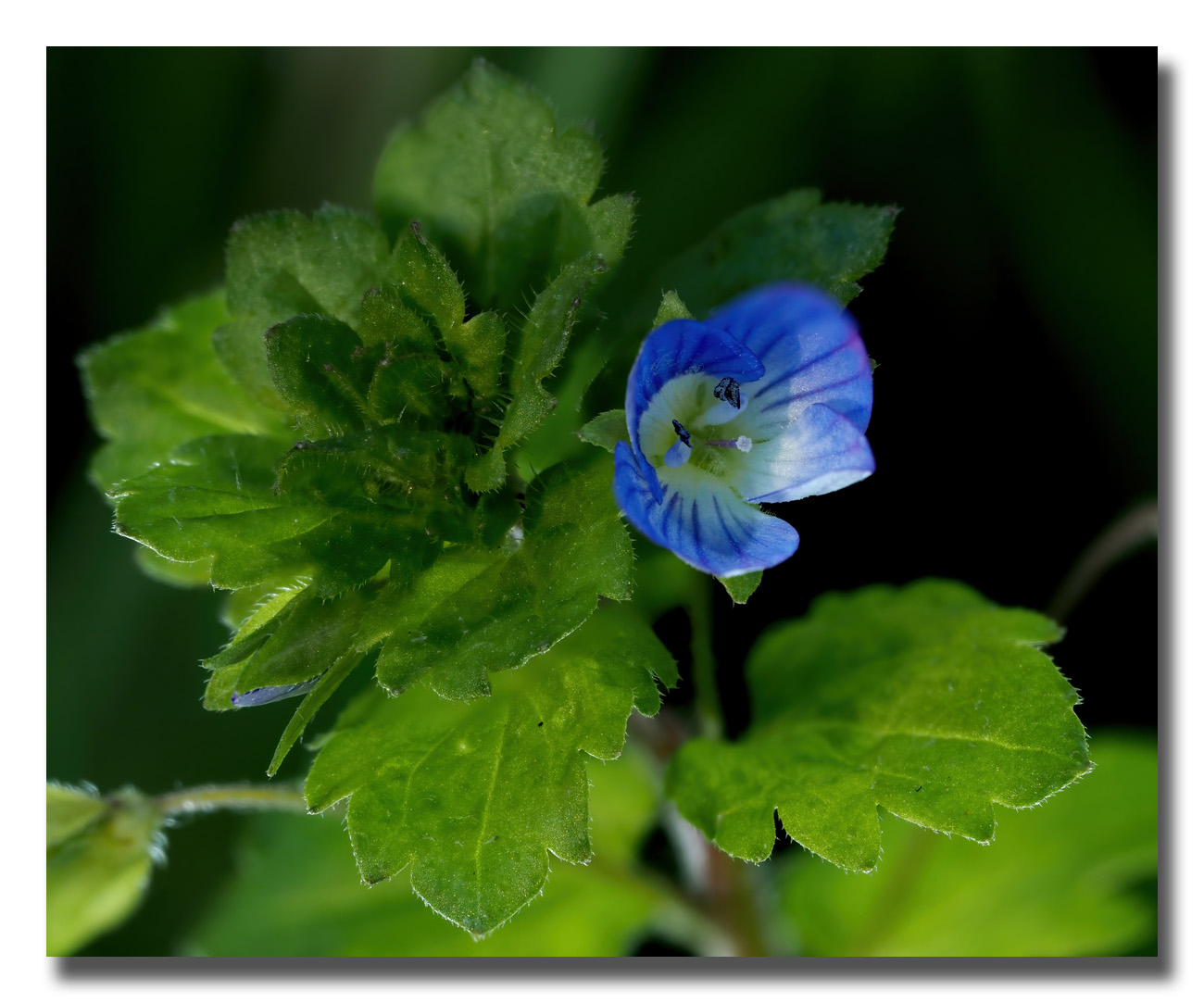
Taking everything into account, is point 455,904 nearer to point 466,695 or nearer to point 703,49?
point 466,695

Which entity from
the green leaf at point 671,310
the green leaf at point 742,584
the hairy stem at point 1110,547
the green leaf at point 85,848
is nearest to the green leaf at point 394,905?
the green leaf at point 85,848

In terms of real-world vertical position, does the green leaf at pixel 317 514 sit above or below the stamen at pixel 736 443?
below

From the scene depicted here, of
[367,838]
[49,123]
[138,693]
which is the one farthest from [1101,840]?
[49,123]

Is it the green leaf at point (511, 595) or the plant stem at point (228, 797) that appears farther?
the plant stem at point (228, 797)

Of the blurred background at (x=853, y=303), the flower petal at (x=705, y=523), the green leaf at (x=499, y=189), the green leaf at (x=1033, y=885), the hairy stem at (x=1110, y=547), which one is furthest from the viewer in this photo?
the blurred background at (x=853, y=303)

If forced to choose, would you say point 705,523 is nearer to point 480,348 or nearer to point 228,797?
point 480,348

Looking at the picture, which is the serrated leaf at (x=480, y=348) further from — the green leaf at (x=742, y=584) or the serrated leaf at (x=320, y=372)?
the green leaf at (x=742, y=584)

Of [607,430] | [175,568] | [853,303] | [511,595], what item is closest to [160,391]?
[175,568]
